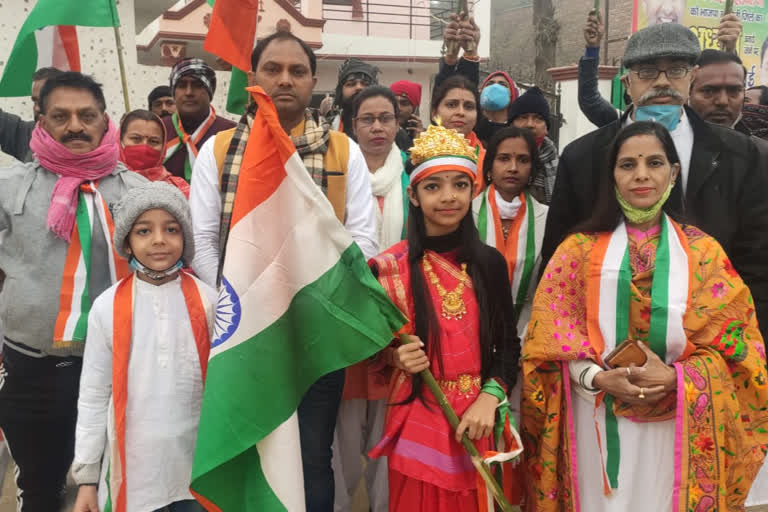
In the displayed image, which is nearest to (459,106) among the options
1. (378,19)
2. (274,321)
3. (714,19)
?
(274,321)

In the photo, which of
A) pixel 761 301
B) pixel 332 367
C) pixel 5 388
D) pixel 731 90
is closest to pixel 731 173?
pixel 761 301

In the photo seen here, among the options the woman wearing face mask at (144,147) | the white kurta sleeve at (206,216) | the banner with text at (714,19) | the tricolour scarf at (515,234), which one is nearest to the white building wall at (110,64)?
the woman wearing face mask at (144,147)

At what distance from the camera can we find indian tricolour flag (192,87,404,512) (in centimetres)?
222

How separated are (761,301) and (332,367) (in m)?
1.86

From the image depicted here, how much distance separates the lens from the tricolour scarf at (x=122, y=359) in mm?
2258

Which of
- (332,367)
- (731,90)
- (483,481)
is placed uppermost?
(731,90)

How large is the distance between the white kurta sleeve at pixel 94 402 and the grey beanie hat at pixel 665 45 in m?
2.36

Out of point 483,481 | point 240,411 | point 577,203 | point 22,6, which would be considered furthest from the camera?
point 22,6

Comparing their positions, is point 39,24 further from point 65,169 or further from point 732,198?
point 732,198

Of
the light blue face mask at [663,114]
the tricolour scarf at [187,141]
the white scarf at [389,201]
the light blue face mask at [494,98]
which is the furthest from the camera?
the light blue face mask at [494,98]

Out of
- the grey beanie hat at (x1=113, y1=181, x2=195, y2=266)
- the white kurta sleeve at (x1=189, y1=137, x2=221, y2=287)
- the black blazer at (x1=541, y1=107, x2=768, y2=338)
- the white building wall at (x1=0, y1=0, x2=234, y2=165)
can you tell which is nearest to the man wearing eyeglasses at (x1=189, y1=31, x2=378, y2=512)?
the white kurta sleeve at (x1=189, y1=137, x2=221, y2=287)

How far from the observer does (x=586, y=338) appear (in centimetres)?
254

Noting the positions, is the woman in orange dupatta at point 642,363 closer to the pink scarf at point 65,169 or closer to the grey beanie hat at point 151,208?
the grey beanie hat at point 151,208

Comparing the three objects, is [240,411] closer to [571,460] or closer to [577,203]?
[571,460]
